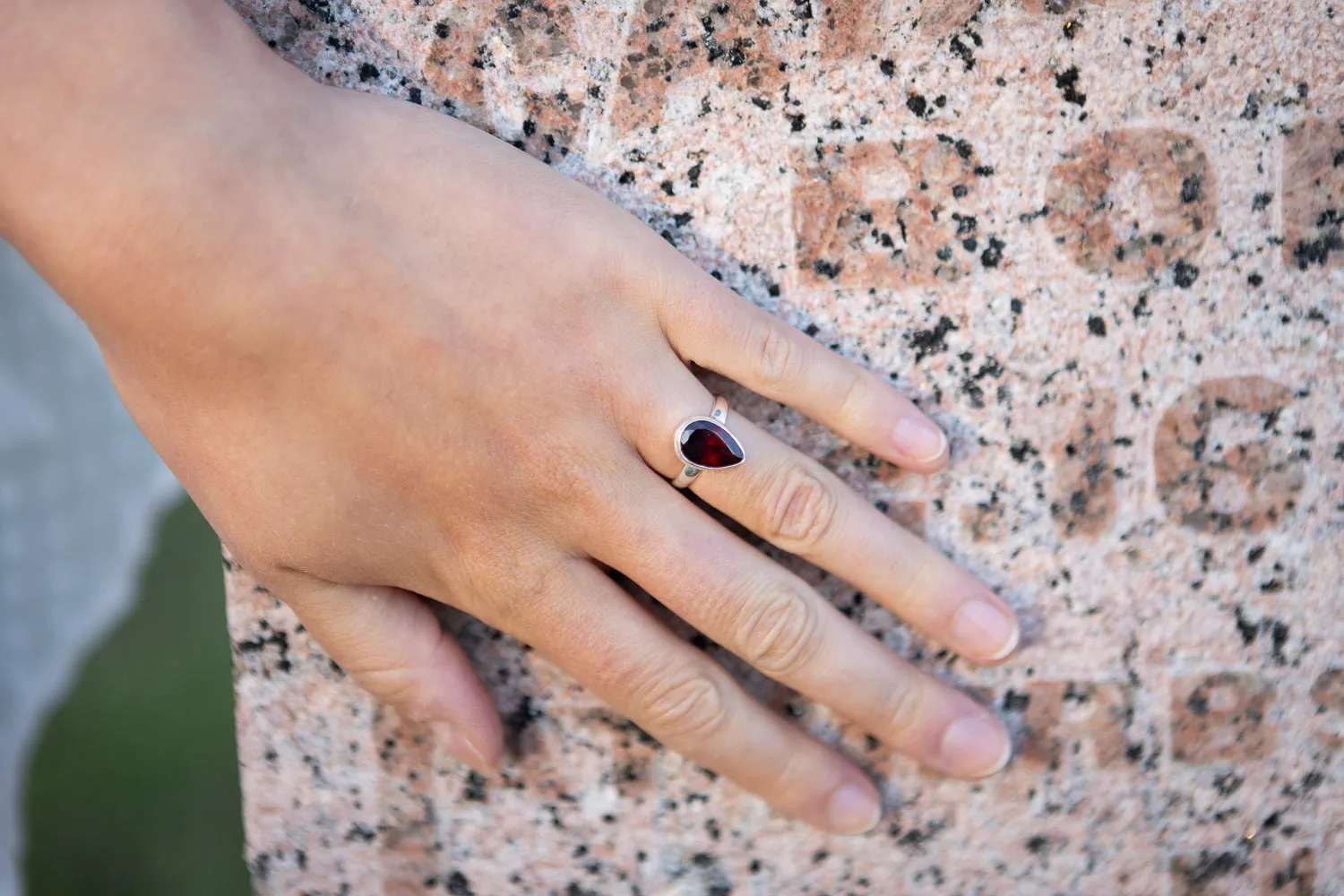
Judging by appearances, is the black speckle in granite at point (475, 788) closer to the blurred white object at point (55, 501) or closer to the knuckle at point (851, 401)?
the knuckle at point (851, 401)

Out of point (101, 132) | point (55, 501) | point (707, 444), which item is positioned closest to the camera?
point (101, 132)

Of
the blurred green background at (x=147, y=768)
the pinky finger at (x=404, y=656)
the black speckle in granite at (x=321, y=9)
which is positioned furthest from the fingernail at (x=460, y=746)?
the blurred green background at (x=147, y=768)

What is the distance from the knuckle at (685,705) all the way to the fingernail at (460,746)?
0.21 metres

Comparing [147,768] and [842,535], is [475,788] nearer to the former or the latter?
[842,535]

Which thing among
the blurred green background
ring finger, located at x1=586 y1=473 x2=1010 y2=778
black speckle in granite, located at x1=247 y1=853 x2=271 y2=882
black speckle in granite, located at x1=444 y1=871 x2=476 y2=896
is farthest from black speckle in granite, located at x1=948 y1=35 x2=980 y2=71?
the blurred green background

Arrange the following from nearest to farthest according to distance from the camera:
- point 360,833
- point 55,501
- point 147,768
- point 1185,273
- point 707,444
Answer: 1. point 707,444
2. point 1185,273
3. point 360,833
4. point 147,768
5. point 55,501

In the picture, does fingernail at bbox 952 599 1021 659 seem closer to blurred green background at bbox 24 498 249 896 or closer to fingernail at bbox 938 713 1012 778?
fingernail at bbox 938 713 1012 778

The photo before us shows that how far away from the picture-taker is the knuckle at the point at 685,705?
Answer: 2.98 ft

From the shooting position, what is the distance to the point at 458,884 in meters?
1.06

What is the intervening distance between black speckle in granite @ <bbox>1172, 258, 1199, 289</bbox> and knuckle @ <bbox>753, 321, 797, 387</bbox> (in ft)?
1.51

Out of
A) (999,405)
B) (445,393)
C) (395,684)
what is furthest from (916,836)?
(445,393)

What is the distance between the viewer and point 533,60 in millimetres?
949

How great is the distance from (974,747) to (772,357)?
20.4 inches

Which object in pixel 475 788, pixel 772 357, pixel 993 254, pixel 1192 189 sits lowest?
pixel 475 788
